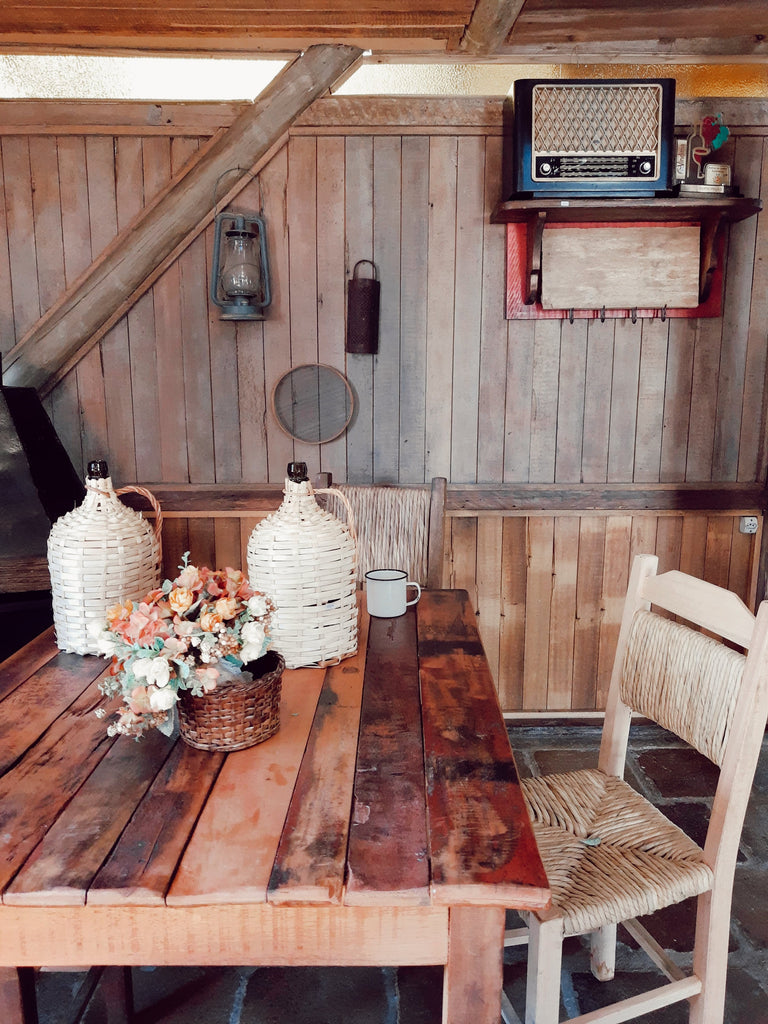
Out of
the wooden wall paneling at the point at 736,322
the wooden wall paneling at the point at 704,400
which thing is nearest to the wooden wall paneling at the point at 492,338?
the wooden wall paneling at the point at 704,400

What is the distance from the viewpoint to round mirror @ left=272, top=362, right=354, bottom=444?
2838 mm

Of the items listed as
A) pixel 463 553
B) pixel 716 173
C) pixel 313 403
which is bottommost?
pixel 463 553

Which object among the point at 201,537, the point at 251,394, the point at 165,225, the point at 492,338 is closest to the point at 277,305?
the point at 251,394

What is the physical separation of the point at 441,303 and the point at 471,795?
2113 millimetres

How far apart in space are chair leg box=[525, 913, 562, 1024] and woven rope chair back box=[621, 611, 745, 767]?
399 millimetres

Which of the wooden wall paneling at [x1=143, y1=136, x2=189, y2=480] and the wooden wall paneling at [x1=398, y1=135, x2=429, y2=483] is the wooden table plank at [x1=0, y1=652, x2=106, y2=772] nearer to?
the wooden wall paneling at [x1=143, y1=136, x2=189, y2=480]

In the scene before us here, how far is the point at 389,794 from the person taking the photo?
1047mm

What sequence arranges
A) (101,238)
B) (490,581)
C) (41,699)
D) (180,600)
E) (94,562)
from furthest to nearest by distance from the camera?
(490,581), (101,238), (94,562), (41,699), (180,600)

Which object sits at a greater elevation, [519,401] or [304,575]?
[519,401]

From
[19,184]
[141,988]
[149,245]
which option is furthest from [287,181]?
[141,988]

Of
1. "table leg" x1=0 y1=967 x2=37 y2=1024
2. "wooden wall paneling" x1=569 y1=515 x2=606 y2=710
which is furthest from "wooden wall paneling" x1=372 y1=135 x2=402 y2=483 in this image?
Result: "table leg" x1=0 y1=967 x2=37 y2=1024

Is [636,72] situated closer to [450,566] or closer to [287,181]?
[287,181]

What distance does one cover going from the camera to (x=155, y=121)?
105 inches

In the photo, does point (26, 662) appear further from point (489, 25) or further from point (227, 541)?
point (489, 25)
